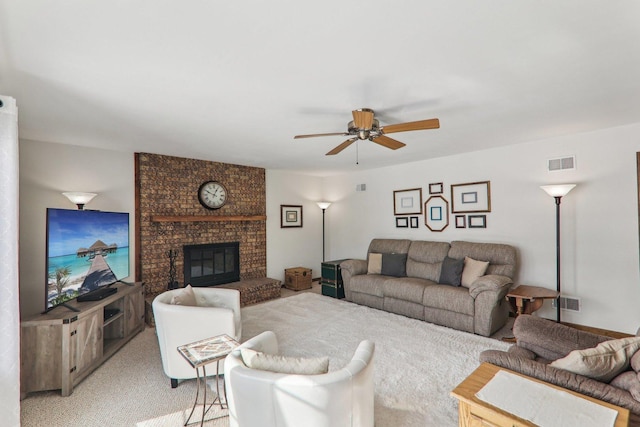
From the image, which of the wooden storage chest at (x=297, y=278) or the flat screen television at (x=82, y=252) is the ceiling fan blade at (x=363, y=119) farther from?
the wooden storage chest at (x=297, y=278)

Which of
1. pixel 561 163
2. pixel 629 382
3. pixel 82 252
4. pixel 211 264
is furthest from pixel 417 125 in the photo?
pixel 211 264

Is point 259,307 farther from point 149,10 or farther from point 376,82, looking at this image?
point 149,10

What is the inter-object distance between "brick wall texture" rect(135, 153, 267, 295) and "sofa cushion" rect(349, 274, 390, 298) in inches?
75.7

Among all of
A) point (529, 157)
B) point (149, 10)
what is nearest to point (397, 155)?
point (529, 157)

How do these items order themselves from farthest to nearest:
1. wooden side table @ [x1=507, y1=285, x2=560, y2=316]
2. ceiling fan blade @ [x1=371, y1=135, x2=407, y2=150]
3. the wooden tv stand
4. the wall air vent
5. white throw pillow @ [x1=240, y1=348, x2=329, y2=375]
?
the wall air vent
wooden side table @ [x1=507, y1=285, x2=560, y2=316]
ceiling fan blade @ [x1=371, y1=135, x2=407, y2=150]
the wooden tv stand
white throw pillow @ [x1=240, y1=348, x2=329, y2=375]

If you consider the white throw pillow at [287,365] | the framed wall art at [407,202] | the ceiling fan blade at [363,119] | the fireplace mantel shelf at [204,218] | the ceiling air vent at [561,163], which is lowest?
the white throw pillow at [287,365]

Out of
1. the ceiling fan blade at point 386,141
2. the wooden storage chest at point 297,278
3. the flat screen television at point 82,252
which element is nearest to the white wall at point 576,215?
the ceiling fan blade at point 386,141

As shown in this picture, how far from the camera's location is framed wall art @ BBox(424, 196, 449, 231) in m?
4.95

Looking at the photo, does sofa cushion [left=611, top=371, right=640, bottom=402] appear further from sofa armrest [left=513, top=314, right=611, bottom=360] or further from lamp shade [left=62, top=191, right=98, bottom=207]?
lamp shade [left=62, top=191, right=98, bottom=207]

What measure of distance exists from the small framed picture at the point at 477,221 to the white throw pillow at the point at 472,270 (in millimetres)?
666

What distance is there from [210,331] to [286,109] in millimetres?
2062

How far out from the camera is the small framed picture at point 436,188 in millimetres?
4984

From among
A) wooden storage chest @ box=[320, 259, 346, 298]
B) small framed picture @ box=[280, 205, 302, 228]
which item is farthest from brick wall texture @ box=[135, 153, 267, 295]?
wooden storage chest @ box=[320, 259, 346, 298]

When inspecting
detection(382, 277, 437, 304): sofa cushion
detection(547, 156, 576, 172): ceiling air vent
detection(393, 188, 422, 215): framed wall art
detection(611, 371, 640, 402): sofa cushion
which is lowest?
detection(382, 277, 437, 304): sofa cushion
